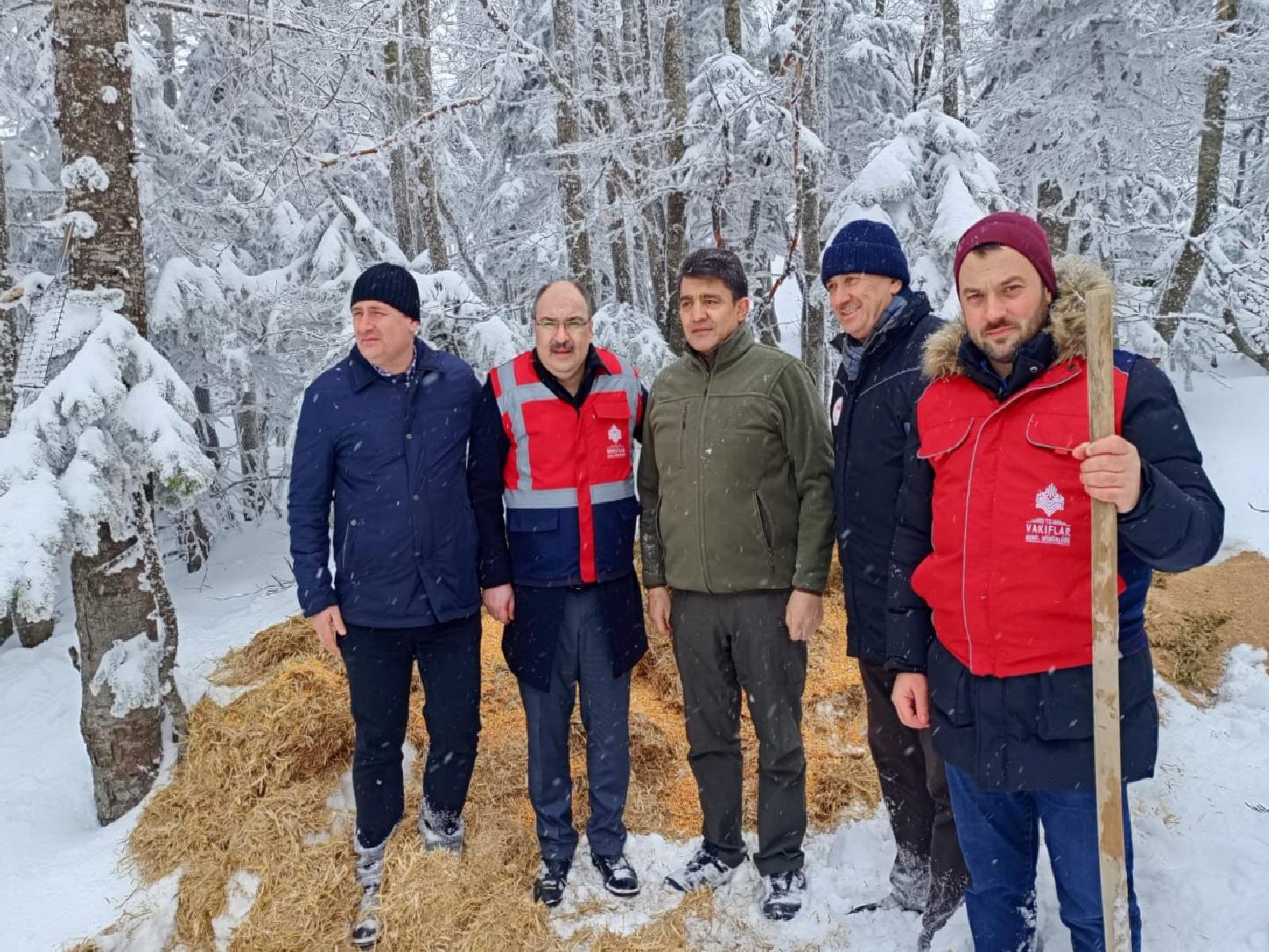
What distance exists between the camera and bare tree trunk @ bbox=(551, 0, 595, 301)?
7.54 m

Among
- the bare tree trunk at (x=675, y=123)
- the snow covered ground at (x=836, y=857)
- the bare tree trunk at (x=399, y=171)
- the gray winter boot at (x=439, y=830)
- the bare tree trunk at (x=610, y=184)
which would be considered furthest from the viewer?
the bare tree trunk at (x=399, y=171)

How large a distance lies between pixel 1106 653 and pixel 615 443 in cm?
208

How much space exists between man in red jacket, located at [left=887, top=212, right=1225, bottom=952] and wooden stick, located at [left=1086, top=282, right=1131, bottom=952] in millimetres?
64

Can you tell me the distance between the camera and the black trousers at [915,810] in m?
3.07

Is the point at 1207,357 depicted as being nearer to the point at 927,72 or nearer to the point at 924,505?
the point at 927,72

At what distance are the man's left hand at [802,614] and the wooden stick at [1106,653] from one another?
1258mm

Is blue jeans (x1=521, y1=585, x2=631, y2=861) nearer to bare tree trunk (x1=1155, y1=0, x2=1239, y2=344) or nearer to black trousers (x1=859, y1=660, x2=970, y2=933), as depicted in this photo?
black trousers (x1=859, y1=660, x2=970, y2=933)

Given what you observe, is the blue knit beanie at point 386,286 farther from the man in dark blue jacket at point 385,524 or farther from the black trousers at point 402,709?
Answer: the black trousers at point 402,709

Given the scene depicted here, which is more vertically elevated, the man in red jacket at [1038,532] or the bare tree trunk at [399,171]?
the bare tree trunk at [399,171]

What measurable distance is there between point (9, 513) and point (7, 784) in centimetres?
199

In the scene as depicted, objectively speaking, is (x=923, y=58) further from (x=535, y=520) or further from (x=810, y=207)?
(x=535, y=520)

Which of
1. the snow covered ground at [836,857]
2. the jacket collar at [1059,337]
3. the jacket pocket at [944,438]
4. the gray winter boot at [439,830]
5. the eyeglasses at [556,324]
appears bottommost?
the snow covered ground at [836,857]

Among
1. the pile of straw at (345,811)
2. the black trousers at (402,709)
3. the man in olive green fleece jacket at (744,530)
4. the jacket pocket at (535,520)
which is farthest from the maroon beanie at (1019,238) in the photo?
the pile of straw at (345,811)

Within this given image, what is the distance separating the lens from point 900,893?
3.46 meters
